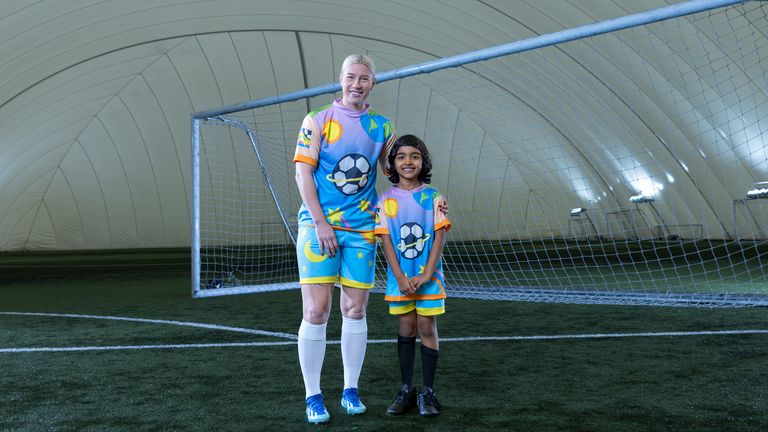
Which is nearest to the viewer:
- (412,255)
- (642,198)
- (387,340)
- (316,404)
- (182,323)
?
(316,404)

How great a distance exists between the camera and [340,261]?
3207 mm

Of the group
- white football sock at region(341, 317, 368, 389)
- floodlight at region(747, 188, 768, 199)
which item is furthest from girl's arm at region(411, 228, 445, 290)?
floodlight at region(747, 188, 768, 199)

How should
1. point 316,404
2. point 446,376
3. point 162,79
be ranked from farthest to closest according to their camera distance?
point 162,79
point 446,376
point 316,404

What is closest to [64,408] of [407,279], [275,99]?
[407,279]

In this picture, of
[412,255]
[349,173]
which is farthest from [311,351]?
[349,173]

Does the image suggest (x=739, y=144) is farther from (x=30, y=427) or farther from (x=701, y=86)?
(x=30, y=427)

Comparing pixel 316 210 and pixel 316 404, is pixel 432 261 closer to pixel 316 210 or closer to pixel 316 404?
pixel 316 210

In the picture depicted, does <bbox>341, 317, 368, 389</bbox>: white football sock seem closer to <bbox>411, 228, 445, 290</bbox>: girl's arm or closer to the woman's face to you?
<bbox>411, 228, 445, 290</bbox>: girl's arm

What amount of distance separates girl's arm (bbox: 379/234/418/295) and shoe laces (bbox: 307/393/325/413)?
0.60m

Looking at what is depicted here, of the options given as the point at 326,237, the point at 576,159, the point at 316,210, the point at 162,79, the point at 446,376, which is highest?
the point at 162,79

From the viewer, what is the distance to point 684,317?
614 cm

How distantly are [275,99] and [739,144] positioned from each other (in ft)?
42.5

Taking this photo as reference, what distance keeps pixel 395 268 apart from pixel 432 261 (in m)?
0.17

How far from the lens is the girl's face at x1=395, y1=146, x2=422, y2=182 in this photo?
3.26 meters
